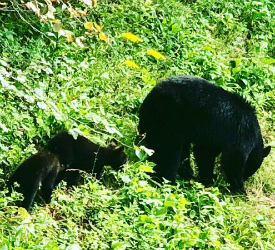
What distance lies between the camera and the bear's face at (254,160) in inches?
243

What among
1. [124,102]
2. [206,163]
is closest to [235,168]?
[206,163]

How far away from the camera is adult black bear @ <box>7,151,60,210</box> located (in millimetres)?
4391

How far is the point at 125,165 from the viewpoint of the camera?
17.6 ft

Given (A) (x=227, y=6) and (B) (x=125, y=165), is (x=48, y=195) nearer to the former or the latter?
(B) (x=125, y=165)

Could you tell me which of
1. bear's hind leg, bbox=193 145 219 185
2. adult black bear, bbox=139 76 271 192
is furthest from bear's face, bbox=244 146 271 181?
bear's hind leg, bbox=193 145 219 185

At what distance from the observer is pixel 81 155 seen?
202 inches

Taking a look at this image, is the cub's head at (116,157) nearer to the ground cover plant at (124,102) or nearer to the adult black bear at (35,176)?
the ground cover plant at (124,102)

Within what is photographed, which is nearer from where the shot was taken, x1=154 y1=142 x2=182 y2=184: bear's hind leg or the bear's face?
x1=154 y1=142 x2=182 y2=184: bear's hind leg

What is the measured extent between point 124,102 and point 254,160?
192 centimetres

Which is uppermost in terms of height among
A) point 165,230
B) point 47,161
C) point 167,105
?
point 167,105

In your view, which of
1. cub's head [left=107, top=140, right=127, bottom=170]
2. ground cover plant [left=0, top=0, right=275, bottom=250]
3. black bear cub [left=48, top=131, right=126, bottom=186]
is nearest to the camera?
ground cover plant [left=0, top=0, right=275, bottom=250]

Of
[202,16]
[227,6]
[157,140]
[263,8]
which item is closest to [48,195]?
[157,140]

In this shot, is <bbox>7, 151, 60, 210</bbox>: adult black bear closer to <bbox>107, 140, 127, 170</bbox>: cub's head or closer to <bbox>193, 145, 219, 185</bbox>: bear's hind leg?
<bbox>107, 140, 127, 170</bbox>: cub's head

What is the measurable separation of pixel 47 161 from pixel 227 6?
613cm
